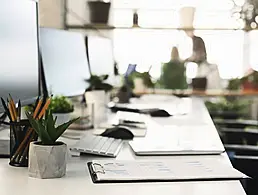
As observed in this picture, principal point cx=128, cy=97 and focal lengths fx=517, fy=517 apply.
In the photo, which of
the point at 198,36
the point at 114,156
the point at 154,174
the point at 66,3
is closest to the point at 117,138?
the point at 114,156

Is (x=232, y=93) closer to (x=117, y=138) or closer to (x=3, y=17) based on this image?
(x=117, y=138)

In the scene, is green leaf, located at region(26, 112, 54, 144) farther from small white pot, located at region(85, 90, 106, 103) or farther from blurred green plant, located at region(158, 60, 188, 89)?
blurred green plant, located at region(158, 60, 188, 89)

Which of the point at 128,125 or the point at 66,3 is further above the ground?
the point at 66,3

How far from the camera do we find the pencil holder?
4.68ft

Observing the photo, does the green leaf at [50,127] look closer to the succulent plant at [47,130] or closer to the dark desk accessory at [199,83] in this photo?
the succulent plant at [47,130]

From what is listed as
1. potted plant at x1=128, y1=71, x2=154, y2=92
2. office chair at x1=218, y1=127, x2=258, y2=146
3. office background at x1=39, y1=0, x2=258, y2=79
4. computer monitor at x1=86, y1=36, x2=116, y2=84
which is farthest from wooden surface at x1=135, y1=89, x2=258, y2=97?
office chair at x1=218, y1=127, x2=258, y2=146

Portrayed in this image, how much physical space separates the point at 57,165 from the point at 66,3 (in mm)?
2519

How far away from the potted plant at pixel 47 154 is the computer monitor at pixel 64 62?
2.50ft

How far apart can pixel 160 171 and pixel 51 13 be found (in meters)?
2.02

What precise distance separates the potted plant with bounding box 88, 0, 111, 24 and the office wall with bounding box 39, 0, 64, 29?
50cm

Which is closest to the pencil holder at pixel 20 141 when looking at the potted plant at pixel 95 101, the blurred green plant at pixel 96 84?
the potted plant at pixel 95 101

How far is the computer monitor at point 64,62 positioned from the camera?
2137 mm

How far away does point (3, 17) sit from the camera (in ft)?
5.15

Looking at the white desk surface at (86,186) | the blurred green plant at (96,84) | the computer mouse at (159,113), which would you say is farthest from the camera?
the computer mouse at (159,113)
